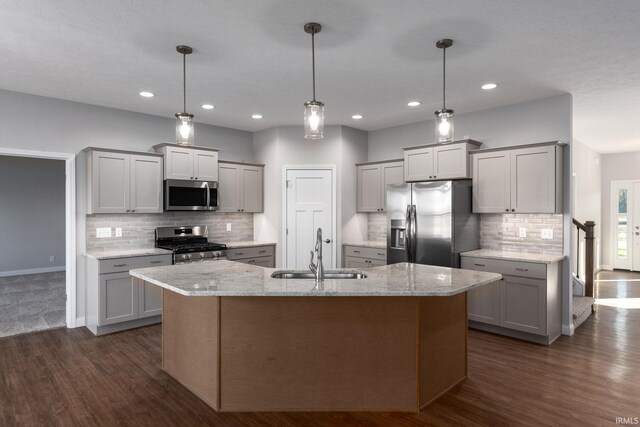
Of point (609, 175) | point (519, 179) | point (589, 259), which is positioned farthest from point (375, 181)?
point (609, 175)

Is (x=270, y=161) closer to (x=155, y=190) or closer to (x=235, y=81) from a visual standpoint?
(x=155, y=190)

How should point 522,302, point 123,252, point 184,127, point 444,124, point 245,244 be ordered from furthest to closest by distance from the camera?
point 245,244 < point 123,252 < point 522,302 < point 184,127 < point 444,124

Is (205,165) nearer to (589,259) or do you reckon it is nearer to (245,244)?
(245,244)

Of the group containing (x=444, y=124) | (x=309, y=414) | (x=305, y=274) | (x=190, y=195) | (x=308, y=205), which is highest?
(x=444, y=124)

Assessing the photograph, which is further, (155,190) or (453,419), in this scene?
(155,190)

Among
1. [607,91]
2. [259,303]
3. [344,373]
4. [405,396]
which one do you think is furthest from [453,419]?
[607,91]

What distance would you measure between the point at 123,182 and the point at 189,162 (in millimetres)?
916

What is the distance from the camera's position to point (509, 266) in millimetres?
4387

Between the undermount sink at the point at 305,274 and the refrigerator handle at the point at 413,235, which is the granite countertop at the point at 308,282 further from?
the refrigerator handle at the point at 413,235

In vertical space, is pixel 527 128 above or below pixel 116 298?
above

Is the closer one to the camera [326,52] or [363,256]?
[326,52]

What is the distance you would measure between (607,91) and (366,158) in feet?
10.9

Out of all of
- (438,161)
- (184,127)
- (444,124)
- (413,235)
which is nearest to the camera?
(444,124)

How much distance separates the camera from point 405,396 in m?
2.78
